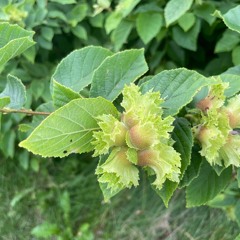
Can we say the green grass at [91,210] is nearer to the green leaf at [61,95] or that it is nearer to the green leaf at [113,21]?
the green leaf at [113,21]

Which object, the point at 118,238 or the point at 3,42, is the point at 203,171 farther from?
the point at 118,238

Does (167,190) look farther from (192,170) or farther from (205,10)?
(205,10)

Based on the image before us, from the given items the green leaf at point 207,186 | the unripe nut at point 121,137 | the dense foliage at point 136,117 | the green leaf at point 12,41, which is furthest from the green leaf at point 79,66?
the green leaf at point 207,186

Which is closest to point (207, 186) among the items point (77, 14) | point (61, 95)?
point (61, 95)

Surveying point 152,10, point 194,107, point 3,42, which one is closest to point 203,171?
point 194,107

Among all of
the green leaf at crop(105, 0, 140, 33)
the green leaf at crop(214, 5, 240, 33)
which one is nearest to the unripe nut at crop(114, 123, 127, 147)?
the green leaf at crop(214, 5, 240, 33)

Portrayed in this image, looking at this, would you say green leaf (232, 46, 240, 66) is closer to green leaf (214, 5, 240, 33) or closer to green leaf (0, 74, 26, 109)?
green leaf (214, 5, 240, 33)
